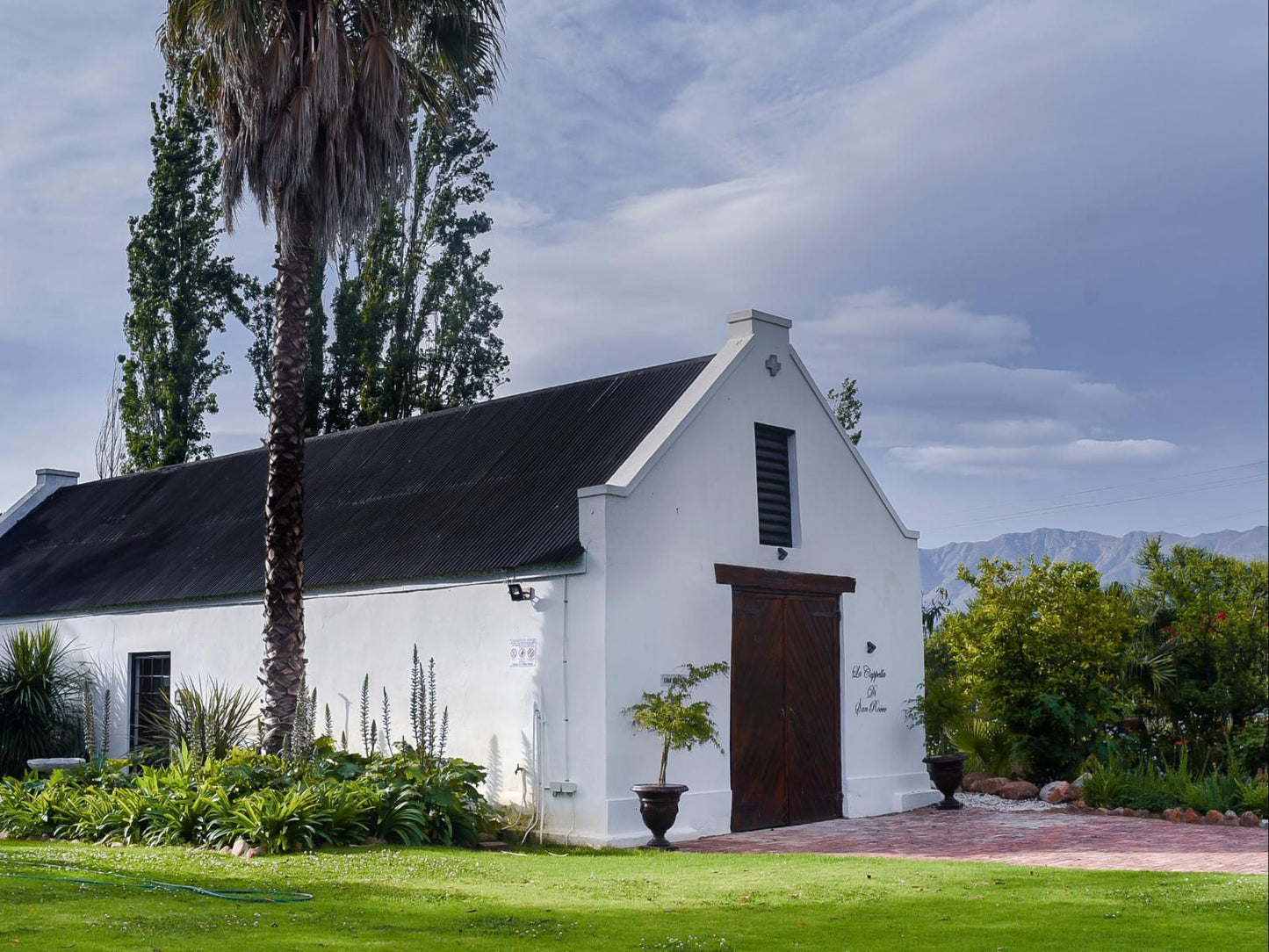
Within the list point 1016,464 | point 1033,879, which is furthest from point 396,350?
point 1033,879

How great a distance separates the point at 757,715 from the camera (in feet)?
53.6

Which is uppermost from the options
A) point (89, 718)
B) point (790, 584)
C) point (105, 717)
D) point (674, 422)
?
point (674, 422)

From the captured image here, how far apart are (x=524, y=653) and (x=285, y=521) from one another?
11.4 ft

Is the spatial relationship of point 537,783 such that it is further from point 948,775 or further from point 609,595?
point 948,775

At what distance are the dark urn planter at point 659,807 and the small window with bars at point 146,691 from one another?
31.2 ft

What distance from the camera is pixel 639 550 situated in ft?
49.5

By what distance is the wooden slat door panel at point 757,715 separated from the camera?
16.0m

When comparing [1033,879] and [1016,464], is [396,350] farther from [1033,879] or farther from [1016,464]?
[1033,879]

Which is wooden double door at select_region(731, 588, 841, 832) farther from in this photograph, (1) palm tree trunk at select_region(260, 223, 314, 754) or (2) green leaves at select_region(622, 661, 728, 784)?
(1) palm tree trunk at select_region(260, 223, 314, 754)

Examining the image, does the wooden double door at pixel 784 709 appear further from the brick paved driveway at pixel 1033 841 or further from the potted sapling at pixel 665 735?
the potted sapling at pixel 665 735

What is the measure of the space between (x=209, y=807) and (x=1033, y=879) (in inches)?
327

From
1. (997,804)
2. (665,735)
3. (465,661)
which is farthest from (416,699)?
(997,804)

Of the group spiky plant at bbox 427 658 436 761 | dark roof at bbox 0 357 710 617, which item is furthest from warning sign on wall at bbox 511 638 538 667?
spiky plant at bbox 427 658 436 761

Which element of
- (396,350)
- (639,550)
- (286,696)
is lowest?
(286,696)
